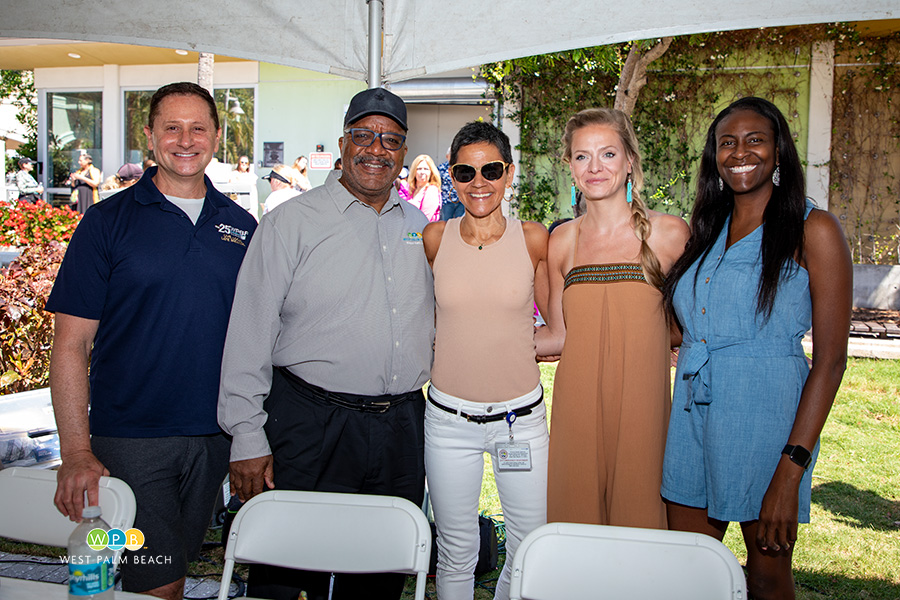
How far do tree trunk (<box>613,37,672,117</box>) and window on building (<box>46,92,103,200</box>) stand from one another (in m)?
12.7

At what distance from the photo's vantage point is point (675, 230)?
8.41ft

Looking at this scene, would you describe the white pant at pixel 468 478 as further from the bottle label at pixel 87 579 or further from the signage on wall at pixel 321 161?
the signage on wall at pixel 321 161

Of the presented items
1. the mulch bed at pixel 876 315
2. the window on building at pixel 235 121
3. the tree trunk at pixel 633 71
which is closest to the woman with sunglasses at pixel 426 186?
the tree trunk at pixel 633 71

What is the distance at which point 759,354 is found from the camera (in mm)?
2197

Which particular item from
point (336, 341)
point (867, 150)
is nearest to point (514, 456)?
point (336, 341)

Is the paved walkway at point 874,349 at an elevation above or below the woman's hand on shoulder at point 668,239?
below

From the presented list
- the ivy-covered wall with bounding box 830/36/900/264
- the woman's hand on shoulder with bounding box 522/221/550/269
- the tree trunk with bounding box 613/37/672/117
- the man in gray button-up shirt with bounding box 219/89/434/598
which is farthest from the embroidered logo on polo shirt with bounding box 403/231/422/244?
the ivy-covered wall with bounding box 830/36/900/264

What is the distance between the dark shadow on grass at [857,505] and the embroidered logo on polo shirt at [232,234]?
153 inches

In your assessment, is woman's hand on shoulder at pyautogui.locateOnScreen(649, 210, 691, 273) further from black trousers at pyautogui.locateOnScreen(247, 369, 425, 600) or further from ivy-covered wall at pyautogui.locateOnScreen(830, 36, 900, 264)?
ivy-covered wall at pyautogui.locateOnScreen(830, 36, 900, 264)

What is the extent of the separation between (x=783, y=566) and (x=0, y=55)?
59.6 feet

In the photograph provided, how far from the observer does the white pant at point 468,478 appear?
2561mm

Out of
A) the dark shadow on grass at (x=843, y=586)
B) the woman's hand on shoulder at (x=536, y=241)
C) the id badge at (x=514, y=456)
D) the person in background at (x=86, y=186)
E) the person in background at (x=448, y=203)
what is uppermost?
the person in background at (x=86, y=186)

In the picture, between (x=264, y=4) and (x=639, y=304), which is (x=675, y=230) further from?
(x=264, y=4)

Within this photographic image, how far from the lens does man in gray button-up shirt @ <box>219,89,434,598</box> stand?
2455mm
